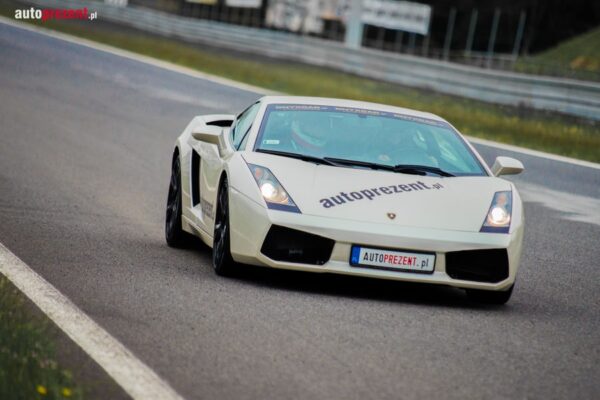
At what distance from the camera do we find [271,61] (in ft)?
127

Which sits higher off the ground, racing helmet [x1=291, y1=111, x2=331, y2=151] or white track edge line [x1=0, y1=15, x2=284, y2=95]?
racing helmet [x1=291, y1=111, x2=331, y2=151]

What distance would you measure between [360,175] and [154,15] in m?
45.2

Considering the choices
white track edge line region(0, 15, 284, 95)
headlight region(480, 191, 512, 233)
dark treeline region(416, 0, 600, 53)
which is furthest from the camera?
dark treeline region(416, 0, 600, 53)

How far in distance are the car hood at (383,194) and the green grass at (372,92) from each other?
33.0ft

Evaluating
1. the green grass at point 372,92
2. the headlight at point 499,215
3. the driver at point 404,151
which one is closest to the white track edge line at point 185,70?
the green grass at point 372,92

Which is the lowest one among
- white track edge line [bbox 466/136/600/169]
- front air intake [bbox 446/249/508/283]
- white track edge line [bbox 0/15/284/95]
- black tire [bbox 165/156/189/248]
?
white track edge line [bbox 0/15/284/95]

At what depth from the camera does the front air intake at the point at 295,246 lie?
7.58m

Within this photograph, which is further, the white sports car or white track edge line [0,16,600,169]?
white track edge line [0,16,600,169]

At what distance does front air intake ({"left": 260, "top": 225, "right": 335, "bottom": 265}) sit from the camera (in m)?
7.58

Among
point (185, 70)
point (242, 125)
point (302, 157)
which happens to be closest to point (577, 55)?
point (185, 70)

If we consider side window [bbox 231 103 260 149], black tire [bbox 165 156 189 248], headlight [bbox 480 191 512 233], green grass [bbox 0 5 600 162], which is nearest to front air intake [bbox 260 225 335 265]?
headlight [bbox 480 191 512 233]

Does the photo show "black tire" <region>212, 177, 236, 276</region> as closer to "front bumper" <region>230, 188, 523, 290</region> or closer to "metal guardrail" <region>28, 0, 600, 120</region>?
"front bumper" <region>230, 188, 523, 290</region>

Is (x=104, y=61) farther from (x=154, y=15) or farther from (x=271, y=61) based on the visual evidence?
(x=154, y=15)

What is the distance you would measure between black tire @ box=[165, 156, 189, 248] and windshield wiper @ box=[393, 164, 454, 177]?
6.61 feet
